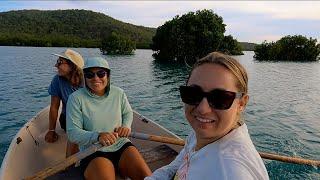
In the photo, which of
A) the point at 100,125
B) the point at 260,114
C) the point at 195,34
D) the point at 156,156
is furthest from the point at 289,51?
the point at 100,125

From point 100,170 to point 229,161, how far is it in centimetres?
267

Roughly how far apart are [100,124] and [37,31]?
15686 cm

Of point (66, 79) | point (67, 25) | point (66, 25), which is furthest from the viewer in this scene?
point (67, 25)

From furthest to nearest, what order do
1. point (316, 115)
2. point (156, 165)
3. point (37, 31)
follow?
point (37, 31)
point (316, 115)
point (156, 165)

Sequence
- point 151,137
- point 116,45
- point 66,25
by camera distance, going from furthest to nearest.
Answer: point 66,25 → point 116,45 → point 151,137

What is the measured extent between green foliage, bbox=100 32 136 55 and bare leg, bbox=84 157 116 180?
62.0m

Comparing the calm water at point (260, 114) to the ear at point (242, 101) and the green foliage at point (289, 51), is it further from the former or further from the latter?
the green foliage at point (289, 51)

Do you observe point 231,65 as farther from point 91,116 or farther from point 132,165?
point 91,116

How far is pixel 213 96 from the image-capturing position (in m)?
1.91

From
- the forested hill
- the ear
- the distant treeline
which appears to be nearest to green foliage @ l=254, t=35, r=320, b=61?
the ear

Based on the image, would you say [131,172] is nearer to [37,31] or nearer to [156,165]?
[156,165]

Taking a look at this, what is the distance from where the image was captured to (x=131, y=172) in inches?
173

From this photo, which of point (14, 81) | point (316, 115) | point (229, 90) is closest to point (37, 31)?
point (14, 81)

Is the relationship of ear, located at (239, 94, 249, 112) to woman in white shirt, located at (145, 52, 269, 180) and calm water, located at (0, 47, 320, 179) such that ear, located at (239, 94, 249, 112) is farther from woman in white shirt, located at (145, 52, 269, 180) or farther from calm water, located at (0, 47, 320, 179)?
calm water, located at (0, 47, 320, 179)
